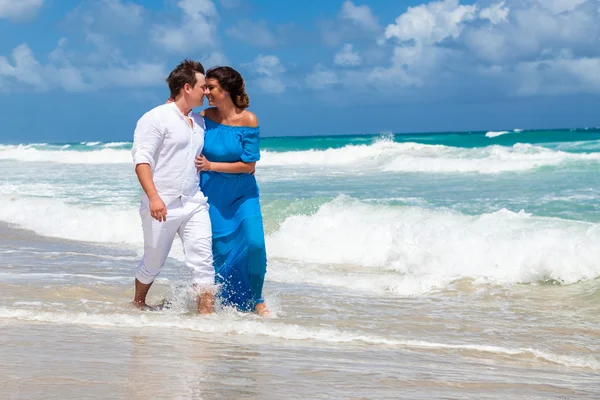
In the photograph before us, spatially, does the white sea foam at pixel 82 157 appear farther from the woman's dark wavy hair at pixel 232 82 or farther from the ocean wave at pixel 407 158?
the woman's dark wavy hair at pixel 232 82

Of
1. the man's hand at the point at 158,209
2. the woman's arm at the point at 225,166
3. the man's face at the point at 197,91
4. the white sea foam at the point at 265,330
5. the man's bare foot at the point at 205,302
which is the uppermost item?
the man's face at the point at 197,91

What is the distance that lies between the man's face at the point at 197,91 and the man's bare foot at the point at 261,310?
1.55 meters

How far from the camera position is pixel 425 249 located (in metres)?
9.55

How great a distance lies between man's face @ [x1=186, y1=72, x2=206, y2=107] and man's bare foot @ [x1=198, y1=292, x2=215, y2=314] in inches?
51.4

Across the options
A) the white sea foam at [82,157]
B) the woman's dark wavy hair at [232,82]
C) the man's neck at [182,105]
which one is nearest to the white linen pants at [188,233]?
the man's neck at [182,105]

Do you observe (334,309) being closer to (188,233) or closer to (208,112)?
(188,233)

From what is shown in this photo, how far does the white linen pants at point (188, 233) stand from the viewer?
528 centimetres

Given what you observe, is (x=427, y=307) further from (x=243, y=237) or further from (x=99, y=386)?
(x=99, y=386)

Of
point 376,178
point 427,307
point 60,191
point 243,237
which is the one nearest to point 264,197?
point 60,191

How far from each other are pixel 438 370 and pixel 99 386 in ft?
6.06

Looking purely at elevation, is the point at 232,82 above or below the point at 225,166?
above

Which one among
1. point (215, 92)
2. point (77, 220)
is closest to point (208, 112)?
point (215, 92)

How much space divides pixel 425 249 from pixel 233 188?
4519 mm

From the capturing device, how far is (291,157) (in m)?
40.3
